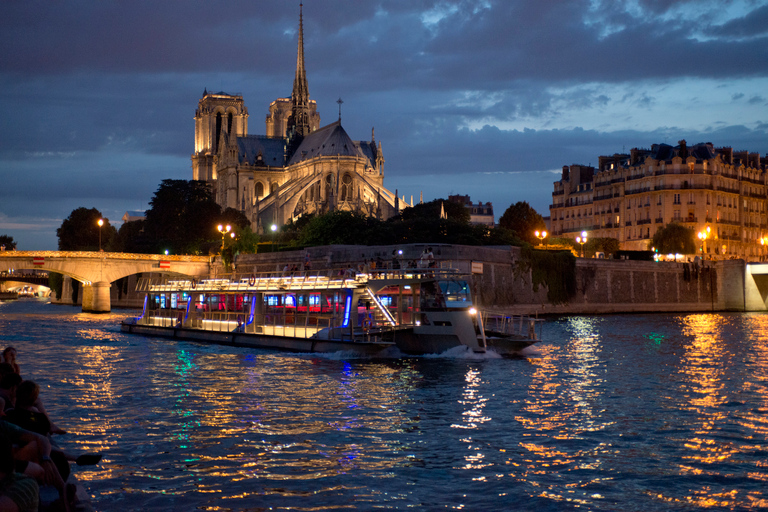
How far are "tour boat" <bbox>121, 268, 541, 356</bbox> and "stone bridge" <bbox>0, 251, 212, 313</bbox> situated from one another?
30.2 meters

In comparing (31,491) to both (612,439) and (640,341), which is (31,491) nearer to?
(612,439)

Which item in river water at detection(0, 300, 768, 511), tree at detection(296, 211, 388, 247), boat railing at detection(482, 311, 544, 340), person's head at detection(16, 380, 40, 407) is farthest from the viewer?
tree at detection(296, 211, 388, 247)

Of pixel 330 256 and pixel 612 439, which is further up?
pixel 330 256

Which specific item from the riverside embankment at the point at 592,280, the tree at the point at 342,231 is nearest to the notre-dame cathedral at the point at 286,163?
the tree at the point at 342,231

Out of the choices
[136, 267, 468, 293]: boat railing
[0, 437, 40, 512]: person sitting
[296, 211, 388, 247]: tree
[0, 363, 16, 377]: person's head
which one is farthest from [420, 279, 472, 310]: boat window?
[296, 211, 388, 247]: tree

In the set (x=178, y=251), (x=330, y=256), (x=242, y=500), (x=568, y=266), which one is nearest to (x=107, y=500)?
(x=242, y=500)

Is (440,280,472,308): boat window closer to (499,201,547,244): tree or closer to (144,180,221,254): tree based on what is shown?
(499,201,547,244): tree

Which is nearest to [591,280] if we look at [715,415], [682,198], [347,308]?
[682,198]

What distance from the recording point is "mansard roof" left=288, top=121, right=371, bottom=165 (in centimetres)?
11831

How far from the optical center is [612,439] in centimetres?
1548

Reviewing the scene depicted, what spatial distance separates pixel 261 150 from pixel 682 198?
73218 mm

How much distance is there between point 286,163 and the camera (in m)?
136

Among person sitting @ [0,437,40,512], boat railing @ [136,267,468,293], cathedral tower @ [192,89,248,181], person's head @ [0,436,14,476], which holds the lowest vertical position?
person sitting @ [0,437,40,512]

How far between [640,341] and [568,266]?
24496mm
